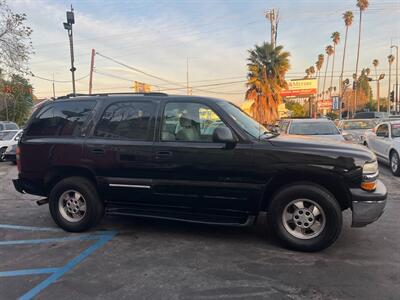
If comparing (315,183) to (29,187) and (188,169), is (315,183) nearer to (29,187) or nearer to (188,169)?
(188,169)

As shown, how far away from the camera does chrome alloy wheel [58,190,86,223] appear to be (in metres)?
5.57

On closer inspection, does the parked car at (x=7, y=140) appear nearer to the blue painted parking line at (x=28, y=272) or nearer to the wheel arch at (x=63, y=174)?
the wheel arch at (x=63, y=174)

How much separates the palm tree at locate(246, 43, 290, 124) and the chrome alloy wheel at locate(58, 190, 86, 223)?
2833 cm

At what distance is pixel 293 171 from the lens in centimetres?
461

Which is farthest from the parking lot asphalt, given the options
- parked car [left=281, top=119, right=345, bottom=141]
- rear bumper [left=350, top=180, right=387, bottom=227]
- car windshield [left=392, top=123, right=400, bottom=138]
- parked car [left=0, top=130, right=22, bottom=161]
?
parked car [left=0, top=130, right=22, bottom=161]

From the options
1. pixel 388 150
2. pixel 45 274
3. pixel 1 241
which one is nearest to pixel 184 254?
pixel 45 274

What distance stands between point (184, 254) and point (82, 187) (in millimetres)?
1832

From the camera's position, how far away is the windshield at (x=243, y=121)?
497 centimetres

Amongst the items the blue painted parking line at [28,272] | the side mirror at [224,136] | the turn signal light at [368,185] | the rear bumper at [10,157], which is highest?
the side mirror at [224,136]

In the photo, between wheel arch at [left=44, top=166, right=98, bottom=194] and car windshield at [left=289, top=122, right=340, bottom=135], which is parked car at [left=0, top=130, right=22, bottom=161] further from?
wheel arch at [left=44, top=166, right=98, bottom=194]

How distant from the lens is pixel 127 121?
5281 millimetres

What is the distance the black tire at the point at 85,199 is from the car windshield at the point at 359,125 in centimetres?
1490

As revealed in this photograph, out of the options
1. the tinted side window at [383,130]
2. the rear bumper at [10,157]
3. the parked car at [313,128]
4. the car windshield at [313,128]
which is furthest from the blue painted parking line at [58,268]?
the rear bumper at [10,157]

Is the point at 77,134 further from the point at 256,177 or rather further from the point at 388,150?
the point at 388,150
